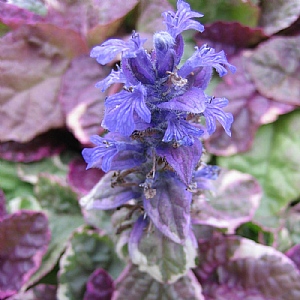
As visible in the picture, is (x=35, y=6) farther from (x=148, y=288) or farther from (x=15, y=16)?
(x=148, y=288)

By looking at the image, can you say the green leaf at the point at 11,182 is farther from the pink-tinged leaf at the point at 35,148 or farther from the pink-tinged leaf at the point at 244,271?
the pink-tinged leaf at the point at 244,271

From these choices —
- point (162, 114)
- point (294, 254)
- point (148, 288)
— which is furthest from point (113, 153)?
point (294, 254)

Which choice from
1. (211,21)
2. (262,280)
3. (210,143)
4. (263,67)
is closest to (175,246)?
(262,280)

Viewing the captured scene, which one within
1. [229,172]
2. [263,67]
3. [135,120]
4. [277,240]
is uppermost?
[135,120]

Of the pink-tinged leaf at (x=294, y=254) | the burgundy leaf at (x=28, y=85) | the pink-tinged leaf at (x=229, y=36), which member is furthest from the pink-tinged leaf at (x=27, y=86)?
the pink-tinged leaf at (x=294, y=254)

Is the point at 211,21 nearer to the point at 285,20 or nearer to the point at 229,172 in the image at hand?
the point at 285,20
